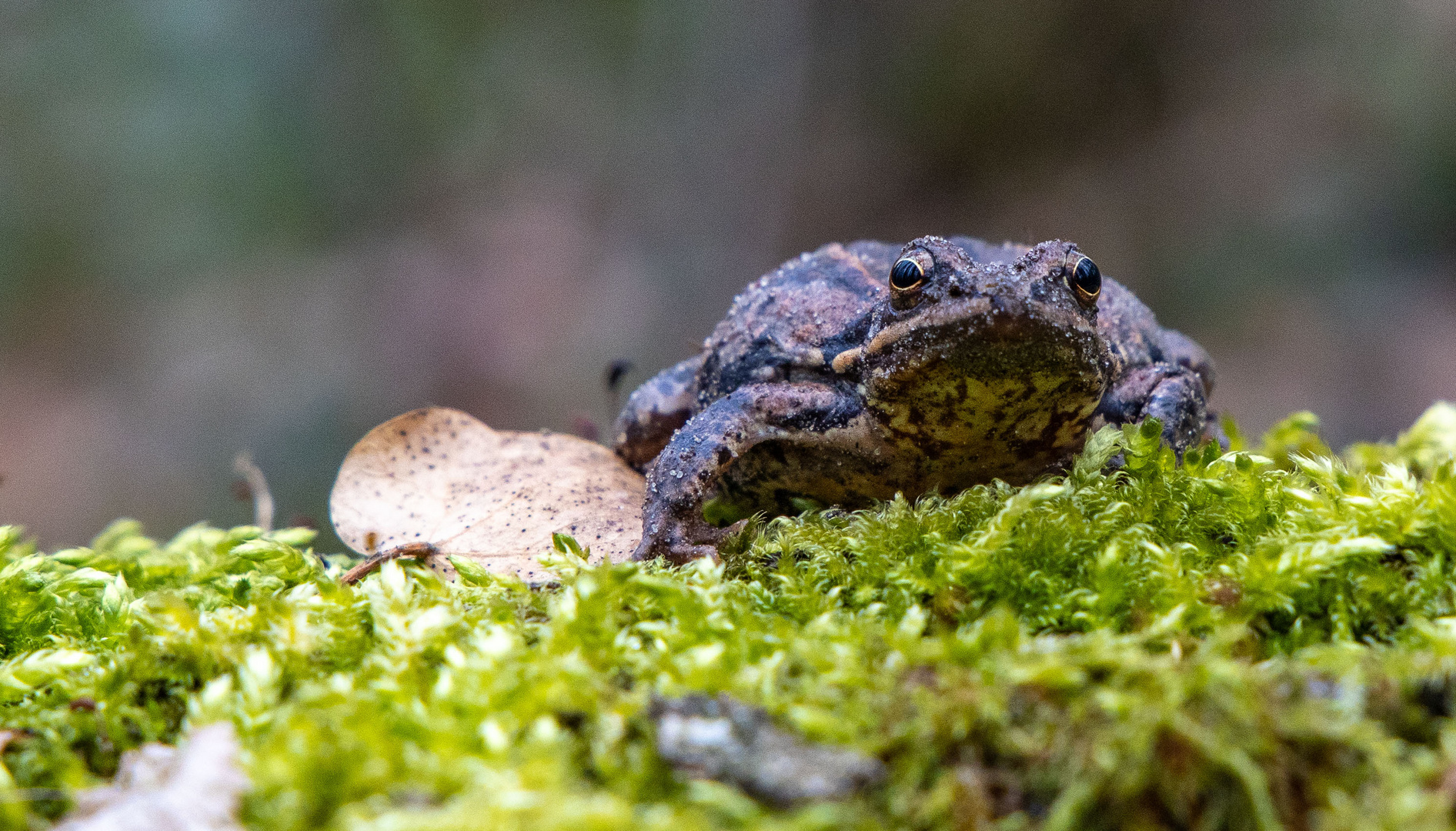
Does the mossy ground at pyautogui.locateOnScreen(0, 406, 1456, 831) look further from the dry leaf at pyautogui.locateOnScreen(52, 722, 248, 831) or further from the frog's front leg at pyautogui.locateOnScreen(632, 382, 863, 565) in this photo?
the frog's front leg at pyautogui.locateOnScreen(632, 382, 863, 565)

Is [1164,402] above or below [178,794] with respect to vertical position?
above

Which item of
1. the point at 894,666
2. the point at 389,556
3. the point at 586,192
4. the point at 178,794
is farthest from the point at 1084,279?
the point at 586,192

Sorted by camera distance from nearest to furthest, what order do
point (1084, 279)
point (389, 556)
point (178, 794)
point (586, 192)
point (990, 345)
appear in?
point (178, 794), point (990, 345), point (1084, 279), point (389, 556), point (586, 192)

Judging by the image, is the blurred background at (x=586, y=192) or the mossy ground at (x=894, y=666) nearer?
the mossy ground at (x=894, y=666)

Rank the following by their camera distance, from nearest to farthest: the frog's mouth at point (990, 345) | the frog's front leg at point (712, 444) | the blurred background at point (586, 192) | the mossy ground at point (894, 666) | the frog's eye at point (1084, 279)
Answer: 1. the mossy ground at point (894, 666)
2. the frog's mouth at point (990, 345)
3. the frog's eye at point (1084, 279)
4. the frog's front leg at point (712, 444)
5. the blurred background at point (586, 192)

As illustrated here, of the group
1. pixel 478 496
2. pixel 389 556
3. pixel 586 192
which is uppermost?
pixel 586 192

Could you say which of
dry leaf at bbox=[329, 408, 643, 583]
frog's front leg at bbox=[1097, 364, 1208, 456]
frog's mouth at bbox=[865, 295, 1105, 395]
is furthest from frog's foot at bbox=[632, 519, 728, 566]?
frog's front leg at bbox=[1097, 364, 1208, 456]

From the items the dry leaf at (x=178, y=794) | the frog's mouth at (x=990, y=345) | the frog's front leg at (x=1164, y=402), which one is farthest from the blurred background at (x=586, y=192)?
the dry leaf at (x=178, y=794)

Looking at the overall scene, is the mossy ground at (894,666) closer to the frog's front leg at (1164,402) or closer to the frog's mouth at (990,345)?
the frog's mouth at (990,345)

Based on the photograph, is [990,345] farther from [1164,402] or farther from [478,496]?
[478,496]
